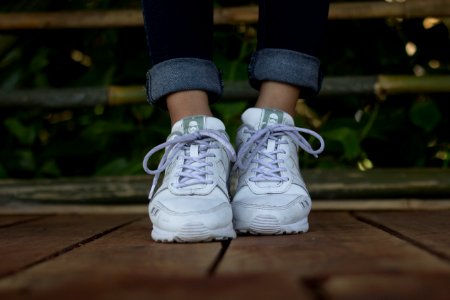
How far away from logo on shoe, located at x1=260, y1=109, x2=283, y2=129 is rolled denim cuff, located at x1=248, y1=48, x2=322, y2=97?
0.14 ft

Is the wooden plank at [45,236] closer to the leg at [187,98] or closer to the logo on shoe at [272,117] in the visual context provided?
the leg at [187,98]

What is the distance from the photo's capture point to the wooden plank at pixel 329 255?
0.60m

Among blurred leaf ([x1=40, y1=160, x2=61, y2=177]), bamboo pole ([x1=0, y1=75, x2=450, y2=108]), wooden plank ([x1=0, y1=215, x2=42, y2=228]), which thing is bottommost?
wooden plank ([x1=0, y1=215, x2=42, y2=228])

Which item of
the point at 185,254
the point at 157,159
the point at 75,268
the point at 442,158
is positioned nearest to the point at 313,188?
the point at 157,159

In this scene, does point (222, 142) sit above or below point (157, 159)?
above

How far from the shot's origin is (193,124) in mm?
917

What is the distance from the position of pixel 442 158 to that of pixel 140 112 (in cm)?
71

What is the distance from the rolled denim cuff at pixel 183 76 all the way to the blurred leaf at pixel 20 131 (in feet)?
2.69

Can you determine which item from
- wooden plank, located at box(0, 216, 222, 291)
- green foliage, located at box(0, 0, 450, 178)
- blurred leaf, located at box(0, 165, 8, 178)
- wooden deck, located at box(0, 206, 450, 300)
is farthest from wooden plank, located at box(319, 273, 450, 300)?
blurred leaf, located at box(0, 165, 8, 178)

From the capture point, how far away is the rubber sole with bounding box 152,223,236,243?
83 centimetres

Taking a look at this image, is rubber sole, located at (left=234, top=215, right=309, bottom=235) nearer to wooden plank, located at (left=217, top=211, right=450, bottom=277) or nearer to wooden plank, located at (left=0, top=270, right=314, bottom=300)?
wooden plank, located at (left=217, top=211, right=450, bottom=277)

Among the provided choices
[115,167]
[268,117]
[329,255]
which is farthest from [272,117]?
[115,167]

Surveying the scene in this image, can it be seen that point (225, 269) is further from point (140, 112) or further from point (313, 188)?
point (140, 112)

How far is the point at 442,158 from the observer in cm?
173
